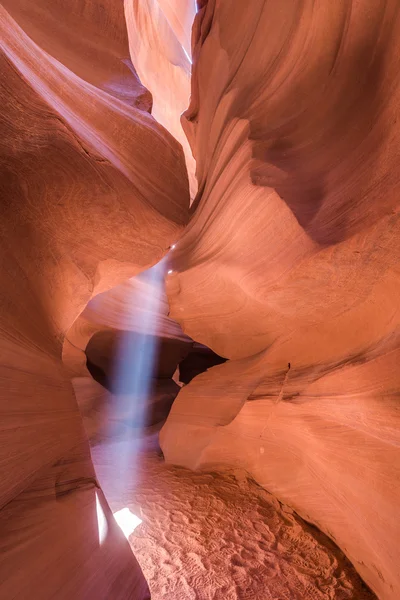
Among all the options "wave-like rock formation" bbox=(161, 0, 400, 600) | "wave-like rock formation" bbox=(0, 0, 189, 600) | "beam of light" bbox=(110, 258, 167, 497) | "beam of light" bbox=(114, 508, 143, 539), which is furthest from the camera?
"beam of light" bbox=(110, 258, 167, 497)

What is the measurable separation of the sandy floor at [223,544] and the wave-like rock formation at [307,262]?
22 centimetres

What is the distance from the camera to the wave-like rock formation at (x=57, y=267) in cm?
209

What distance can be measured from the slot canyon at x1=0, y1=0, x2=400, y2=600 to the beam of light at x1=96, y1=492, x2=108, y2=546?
0.05ft

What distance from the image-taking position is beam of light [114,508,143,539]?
377 cm

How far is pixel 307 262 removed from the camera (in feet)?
9.23

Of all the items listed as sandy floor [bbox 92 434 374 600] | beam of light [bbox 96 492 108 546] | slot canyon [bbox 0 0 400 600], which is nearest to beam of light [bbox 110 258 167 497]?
sandy floor [bbox 92 434 374 600]

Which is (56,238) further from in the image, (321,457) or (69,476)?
(321,457)

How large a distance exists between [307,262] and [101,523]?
243 cm

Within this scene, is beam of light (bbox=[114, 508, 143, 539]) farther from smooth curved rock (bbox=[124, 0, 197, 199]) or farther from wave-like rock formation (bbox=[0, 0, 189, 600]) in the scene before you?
smooth curved rock (bbox=[124, 0, 197, 199])

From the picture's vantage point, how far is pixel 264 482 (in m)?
4.46

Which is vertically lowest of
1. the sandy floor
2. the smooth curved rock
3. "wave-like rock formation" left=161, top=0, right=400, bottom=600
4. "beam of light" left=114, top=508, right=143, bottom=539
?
the sandy floor

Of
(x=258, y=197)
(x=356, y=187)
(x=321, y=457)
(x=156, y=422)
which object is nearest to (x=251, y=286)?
(x=258, y=197)

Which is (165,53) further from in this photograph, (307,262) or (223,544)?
(223,544)

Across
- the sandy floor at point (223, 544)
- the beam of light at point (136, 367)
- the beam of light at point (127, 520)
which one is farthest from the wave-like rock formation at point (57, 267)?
the beam of light at point (136, 367)
